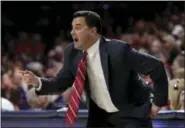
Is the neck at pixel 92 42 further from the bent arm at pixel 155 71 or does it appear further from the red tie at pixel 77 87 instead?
the bent arm at pixel 155 71

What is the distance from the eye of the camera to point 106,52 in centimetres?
448

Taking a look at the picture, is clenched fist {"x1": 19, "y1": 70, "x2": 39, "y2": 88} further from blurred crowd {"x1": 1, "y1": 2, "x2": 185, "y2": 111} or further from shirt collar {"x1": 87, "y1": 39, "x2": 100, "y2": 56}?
blurred crowd {"x1": 1, "y1": 2, "x2": 185, "y2": 111}

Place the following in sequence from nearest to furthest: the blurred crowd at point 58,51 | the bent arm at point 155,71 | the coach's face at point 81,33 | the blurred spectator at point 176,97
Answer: the bent arm at point 155,71 < the coach's face at point 81,33 < the blurred spectator at point 176,97 < the blurred crowd at point 58,51

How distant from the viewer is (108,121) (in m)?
4.50

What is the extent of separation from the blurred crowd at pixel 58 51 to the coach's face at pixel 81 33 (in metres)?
2.52

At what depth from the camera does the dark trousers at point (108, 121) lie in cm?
446

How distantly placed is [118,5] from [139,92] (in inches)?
343

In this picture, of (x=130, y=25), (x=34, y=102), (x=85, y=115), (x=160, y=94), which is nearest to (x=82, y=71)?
(x=160, y=94)

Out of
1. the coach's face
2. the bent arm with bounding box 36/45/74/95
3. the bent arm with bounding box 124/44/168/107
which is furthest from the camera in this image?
the bent arm with bounding box 36/45/74/95

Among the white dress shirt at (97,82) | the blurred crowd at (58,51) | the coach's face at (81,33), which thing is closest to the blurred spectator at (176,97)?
the blurred crowd at (58,51)

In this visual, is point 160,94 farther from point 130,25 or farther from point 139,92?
point 130,25

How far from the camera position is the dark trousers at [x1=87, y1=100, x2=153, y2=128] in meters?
4.46

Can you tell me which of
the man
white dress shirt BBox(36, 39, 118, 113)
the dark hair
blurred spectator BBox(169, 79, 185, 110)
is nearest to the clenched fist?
the man

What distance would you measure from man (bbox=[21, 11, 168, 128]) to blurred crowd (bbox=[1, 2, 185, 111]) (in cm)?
241
